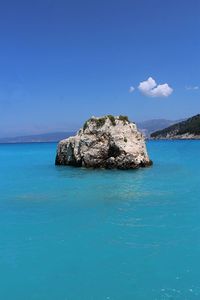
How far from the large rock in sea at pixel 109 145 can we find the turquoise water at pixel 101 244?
555 inches

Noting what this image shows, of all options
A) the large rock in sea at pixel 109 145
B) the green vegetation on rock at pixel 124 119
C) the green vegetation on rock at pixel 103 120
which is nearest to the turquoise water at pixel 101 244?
the large rock in sea at pixel 109 145

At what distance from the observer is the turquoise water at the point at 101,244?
11.2 metres

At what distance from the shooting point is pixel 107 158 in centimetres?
4300

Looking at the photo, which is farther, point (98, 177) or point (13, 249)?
point (98, 177)

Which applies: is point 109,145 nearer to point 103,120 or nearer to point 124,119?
point 103,120

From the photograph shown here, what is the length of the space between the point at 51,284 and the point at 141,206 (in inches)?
425

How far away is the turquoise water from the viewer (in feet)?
36.7

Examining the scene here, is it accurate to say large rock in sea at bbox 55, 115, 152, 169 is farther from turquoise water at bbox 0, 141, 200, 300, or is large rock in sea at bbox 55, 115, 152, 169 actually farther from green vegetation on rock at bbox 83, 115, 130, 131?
turquoise water at bbox 0, 141, 200, 300

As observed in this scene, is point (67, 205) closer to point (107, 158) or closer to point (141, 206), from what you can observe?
point (141, 206)

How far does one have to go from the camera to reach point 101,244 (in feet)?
49.3

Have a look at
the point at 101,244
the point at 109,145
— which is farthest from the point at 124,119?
the point at 101,244

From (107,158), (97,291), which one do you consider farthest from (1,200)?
(107,158)

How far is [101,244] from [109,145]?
2832cm

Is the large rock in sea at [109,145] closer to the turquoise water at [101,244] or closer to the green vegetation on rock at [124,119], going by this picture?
the green vegetation on rock at [124,119]
